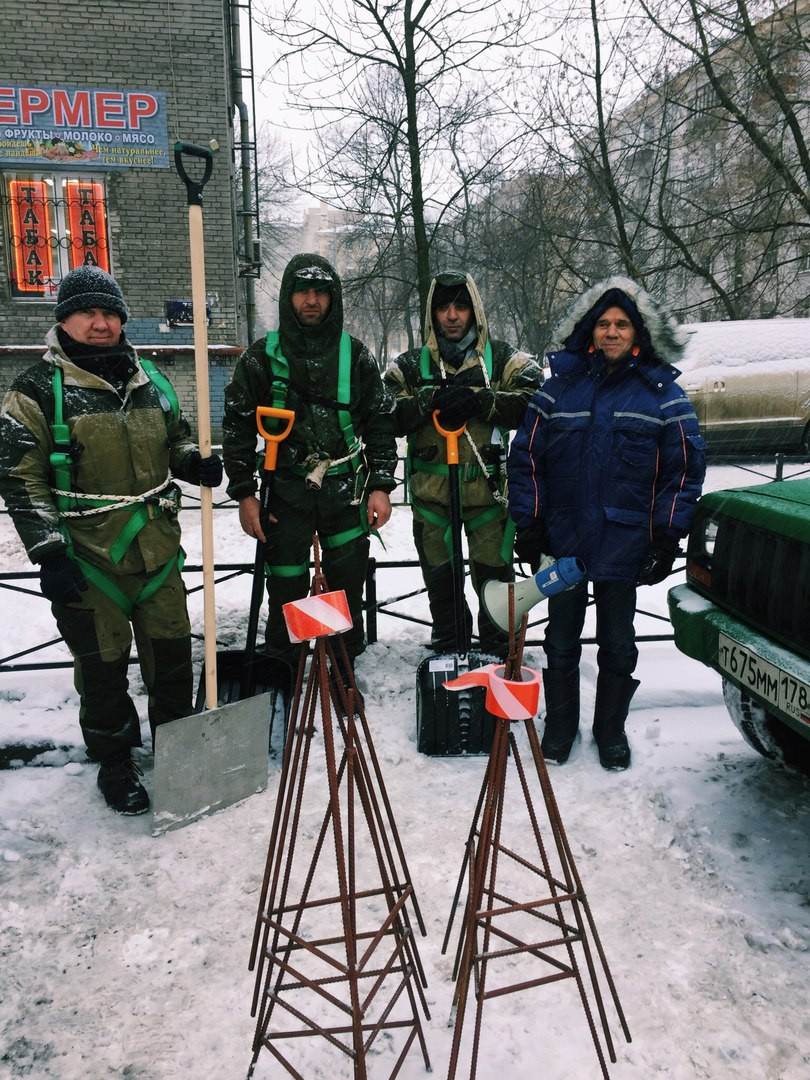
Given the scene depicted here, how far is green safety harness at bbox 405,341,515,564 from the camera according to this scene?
4.03 metres

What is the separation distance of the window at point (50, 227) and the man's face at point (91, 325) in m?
8.42

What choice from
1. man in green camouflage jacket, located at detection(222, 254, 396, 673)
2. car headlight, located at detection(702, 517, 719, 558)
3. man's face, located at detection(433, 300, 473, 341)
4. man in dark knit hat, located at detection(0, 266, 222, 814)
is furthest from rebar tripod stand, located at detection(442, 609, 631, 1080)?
man's face, located at detection(433, 300, 473, 341)

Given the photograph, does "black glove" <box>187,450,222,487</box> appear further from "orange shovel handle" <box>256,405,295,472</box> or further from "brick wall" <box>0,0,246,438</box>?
"brick wall" <box>0,0,246,438</box>

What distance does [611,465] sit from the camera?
3328 millimetres

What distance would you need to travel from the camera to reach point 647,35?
386 inches

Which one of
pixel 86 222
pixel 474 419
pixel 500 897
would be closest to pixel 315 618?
pixel 500 897

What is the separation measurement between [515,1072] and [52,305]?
1114 cm

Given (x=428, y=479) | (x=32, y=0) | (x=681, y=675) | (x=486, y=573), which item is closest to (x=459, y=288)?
(x=428, y=479)

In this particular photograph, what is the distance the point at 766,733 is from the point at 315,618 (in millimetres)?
2408

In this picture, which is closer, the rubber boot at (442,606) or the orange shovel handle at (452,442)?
the orange shovel handle at (452,442)

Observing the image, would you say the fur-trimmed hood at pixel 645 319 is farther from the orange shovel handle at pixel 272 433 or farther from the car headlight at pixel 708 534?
the orange shovel handle at pixel 272 433

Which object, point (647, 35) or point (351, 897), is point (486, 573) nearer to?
point (351, 897)

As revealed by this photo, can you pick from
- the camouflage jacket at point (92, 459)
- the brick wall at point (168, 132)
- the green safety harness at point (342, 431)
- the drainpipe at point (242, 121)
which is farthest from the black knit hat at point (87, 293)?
the drainpipe at point (242, 121)

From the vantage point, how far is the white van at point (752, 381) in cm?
1080
